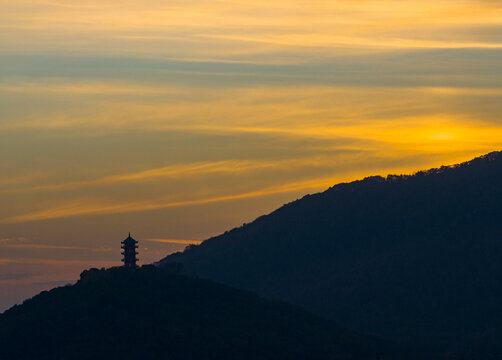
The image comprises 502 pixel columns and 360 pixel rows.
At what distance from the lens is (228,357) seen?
199875 millimetres

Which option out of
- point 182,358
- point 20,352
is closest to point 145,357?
point 182,358

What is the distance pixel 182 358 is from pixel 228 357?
8.29 metres

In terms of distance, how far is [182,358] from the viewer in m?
199

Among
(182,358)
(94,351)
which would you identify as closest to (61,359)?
(94,351)

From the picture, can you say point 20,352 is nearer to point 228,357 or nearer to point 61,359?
point 61,359

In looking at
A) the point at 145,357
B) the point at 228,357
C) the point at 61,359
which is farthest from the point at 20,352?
the point at 228,357

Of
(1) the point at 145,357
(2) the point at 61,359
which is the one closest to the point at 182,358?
(1) the point at 145,357

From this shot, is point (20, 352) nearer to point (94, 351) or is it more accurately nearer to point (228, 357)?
point (94, 351)

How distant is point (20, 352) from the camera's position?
7849 inches

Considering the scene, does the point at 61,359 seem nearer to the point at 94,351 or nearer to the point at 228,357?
the point at 94,351

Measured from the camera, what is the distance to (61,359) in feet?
634

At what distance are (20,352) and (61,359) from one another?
10.4 m

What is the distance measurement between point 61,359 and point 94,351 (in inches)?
278

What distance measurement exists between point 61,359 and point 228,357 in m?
29.8
